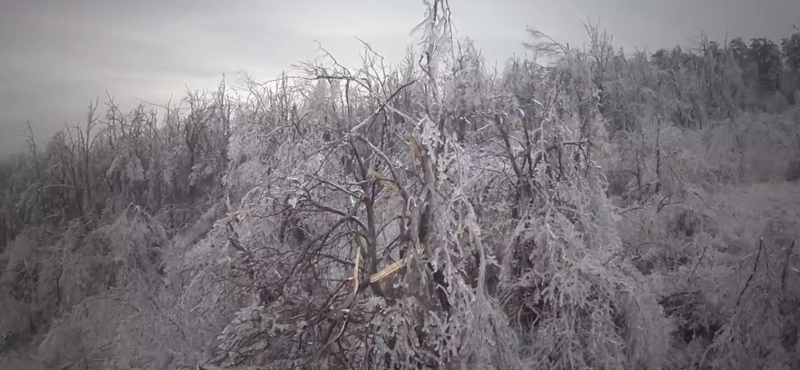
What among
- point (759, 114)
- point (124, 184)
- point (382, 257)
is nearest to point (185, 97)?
point (124, 184)

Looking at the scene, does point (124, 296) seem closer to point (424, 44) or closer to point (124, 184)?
point (124, 184)

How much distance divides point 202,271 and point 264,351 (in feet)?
3.28

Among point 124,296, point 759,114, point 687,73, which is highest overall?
point 687,73

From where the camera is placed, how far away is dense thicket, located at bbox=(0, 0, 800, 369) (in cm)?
348

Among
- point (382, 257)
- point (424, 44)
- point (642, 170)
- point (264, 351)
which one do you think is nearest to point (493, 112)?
point (424, 44)

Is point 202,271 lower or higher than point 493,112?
lower

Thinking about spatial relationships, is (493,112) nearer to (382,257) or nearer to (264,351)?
(382,257)

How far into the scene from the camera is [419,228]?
11.7 ft

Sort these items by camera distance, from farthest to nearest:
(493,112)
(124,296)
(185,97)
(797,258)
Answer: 1. (185,97)
2. (124,296)
3. (797,258)
4. (493,112)

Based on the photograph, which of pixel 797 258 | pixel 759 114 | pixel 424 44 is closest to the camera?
pixel 424 44

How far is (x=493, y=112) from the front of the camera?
180 inches

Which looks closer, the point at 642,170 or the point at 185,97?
the point at 642,170

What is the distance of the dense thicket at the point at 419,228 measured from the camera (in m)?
3.48

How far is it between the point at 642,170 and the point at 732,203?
1221 millimetres
